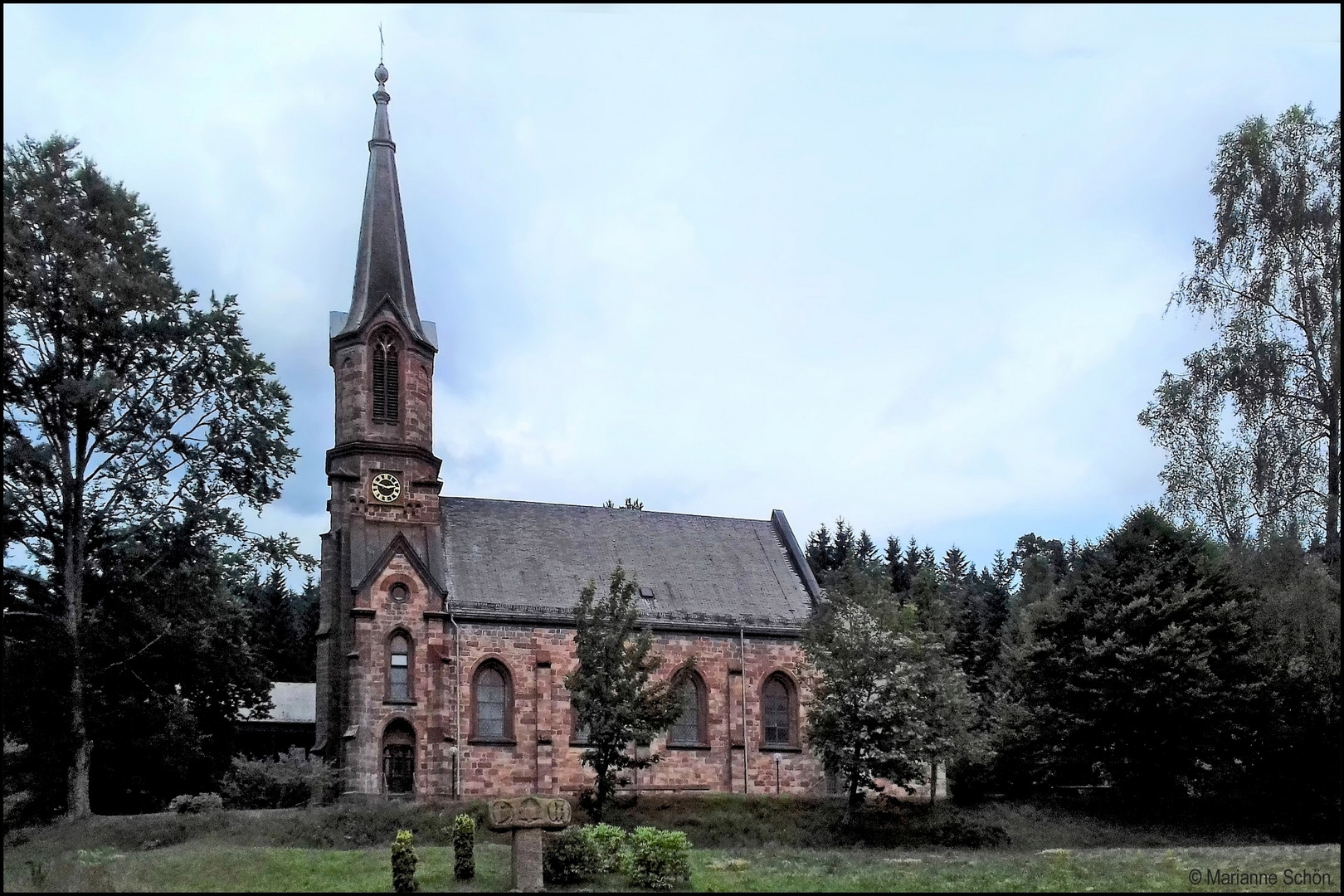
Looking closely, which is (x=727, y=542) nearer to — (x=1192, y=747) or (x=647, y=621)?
(x=647, y=621)

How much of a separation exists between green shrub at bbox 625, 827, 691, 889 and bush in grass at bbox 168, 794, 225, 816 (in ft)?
53.6

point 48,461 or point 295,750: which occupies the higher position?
point 48,461

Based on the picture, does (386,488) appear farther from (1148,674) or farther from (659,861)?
(1148,674)

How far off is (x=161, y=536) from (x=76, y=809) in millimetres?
7297

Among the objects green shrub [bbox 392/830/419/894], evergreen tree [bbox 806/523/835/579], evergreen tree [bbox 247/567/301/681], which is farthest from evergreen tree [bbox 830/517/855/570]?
green shrub [bbox 392/830/419/894]

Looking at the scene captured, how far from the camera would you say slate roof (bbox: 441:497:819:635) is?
43.8 m

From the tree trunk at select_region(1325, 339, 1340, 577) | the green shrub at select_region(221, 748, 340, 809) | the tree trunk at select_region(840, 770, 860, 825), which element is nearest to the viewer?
the tree trunk at select_region(1325, 339, 1340, 577)

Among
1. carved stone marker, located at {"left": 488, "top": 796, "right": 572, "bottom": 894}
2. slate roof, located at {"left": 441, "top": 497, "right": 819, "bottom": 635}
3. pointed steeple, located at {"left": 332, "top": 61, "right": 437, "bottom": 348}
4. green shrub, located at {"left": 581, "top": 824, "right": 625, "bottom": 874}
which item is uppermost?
pointed steeple, located at {"left": 332, "top": 61, "right": 437, "bottom": 348}

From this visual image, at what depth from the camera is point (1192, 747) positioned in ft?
124

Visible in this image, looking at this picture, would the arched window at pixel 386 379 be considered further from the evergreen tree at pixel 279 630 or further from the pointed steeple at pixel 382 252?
the evergreen tree at pixel 279 630

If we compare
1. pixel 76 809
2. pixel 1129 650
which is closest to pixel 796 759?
pixel 1129 650

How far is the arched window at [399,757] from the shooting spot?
132ft

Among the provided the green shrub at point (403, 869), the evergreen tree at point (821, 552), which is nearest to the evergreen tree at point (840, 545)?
the evergreen tree at point (821, 552)

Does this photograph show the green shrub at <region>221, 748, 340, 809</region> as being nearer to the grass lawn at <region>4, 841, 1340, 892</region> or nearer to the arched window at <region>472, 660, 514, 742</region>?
the arched window at <region>472, 660, 514, 742</region>
